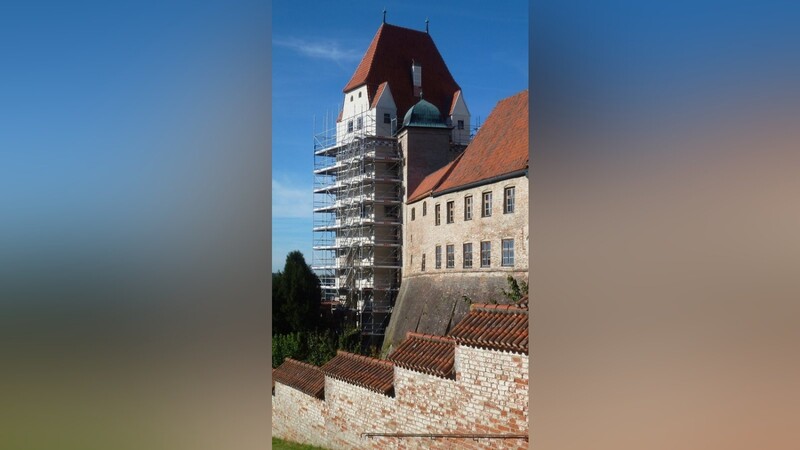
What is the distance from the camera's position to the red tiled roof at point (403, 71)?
7992mm

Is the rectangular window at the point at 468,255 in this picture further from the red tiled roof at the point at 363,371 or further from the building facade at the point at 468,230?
the red tiled roof at the point at 363,371

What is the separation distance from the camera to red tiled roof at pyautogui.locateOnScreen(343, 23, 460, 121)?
7992 mm

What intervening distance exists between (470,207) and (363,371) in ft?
16.7

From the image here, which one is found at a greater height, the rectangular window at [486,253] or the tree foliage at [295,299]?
the rectangular window at [486,253]

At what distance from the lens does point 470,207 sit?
8.81 m

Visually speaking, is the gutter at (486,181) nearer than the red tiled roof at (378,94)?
Yes

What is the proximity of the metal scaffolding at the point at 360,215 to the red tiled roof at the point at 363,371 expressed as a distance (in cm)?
499

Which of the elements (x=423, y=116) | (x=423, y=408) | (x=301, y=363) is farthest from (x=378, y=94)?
(x=423, y=408)

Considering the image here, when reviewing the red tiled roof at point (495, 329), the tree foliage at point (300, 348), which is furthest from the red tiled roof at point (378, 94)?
the red tiled roof at point (495, 329)

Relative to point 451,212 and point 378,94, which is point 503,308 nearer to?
point 451,212
